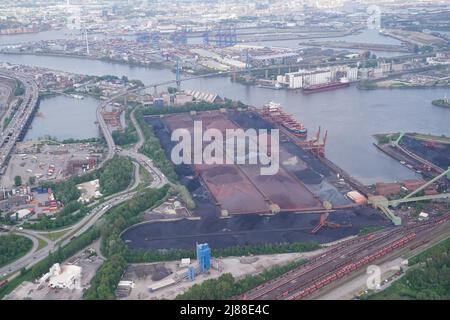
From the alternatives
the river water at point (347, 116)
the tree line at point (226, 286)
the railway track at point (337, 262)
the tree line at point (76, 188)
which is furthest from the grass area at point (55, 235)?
the river water at point (347, 116)

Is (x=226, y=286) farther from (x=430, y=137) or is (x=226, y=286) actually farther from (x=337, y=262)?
(x=430, y=137)

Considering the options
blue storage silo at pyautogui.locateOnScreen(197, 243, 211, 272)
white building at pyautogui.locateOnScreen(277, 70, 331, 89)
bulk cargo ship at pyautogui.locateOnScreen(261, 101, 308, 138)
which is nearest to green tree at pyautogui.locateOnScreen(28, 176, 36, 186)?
blue storage silo at pyautogui.locateOnScreen(197, 243, 211, 272)

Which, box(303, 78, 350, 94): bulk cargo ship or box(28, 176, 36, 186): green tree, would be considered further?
box(303, 78, 350, 94): bulk cargo ship

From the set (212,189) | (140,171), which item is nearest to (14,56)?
(140,171)

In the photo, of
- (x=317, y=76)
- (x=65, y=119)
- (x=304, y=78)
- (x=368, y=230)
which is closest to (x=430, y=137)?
(x=368, y=230)

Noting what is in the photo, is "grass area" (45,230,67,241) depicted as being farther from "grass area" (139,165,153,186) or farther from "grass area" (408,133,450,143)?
"grass area" (408,133,450,143)

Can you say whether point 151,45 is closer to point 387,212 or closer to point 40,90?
point 40,90

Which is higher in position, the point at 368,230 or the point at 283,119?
the point at 283,119

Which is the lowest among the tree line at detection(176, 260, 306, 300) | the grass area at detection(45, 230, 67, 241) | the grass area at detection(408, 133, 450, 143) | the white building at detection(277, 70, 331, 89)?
the grass area at detection(45, 230, 67, 241)
